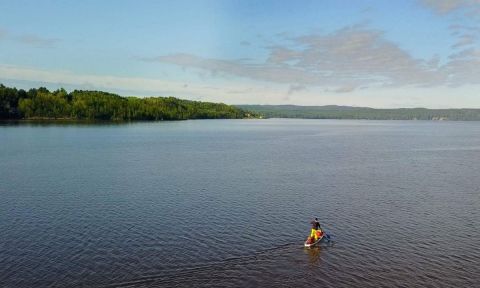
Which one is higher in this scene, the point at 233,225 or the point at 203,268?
the point at 233,225

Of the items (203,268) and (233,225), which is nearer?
(203,268)

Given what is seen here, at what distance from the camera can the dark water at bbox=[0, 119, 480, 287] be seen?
33.0 m

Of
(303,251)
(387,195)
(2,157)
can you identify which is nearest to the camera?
(303,251)

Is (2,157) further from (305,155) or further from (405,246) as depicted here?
(405,246)

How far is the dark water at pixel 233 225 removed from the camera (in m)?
33.0

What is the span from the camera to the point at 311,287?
101 ft

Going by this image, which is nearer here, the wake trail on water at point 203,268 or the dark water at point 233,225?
the wake trail on water at point 203,268

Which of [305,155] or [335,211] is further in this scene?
[305,155]

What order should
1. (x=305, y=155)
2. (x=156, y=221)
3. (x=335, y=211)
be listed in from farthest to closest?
(x=305, y=155) < (x=335, y=211) < (x=156, y=221)

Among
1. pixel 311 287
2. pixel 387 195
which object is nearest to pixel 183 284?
pixel 311 287

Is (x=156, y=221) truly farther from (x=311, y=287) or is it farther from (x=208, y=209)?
(x=311, y=287)

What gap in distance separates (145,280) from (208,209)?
2080cm

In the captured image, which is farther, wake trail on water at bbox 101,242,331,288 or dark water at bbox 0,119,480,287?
dark water at bbox 0,119,480,287

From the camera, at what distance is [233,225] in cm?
4553
